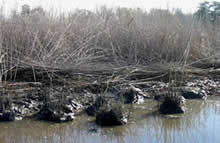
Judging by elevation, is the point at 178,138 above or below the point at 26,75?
below

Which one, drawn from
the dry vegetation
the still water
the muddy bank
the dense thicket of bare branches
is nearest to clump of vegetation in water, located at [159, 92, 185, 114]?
the muddy bank

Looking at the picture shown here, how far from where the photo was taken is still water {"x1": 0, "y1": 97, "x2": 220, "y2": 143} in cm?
537

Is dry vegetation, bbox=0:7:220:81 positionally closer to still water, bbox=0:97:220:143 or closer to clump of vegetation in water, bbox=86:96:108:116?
clump of vegetation in water, bbox=86:96:108:116

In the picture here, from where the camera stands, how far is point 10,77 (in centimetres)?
716

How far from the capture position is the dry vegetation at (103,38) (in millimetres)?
7473

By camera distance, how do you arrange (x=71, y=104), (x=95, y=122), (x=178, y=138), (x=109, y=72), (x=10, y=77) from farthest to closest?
1. (x=109, y=72)
2. (x=10, y=77)
3. (x=71, y=104)
4. (x=95, y=122)
5. (x=178, y=138)

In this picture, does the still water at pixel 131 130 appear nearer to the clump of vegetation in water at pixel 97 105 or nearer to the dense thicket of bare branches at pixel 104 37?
the clump of vegetation in water at pixel 97 105

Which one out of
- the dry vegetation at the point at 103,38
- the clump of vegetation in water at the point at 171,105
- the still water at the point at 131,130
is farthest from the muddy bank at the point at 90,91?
the dry vegetation at the point at 103,38

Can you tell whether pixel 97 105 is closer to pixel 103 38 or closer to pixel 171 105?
pixel 171 105

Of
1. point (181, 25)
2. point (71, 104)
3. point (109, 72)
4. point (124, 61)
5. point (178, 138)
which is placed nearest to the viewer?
point (178, 138)

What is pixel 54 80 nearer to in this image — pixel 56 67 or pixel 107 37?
pixel 56 67

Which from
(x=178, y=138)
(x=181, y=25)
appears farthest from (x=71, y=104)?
(x=181, y=25)

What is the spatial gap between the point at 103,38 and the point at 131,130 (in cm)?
378

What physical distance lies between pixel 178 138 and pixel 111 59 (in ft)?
11.8
